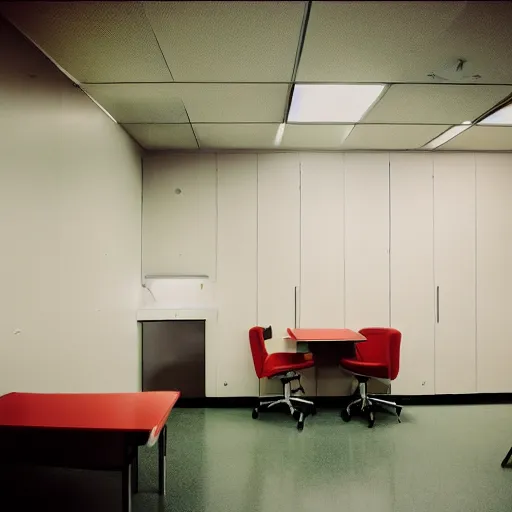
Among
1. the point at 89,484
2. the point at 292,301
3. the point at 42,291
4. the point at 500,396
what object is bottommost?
the point at 500,396

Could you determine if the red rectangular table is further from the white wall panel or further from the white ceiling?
the white wall panel

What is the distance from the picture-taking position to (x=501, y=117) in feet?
13.8

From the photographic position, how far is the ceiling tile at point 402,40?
2342mm

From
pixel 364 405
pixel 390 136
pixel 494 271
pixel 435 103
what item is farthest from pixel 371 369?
pixel 435 103

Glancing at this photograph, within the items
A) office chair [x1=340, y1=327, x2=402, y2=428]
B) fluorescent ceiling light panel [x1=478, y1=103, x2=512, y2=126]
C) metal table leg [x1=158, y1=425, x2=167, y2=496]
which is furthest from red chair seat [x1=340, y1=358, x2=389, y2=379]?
fluorescent ceiling light panel [x1=478, y1=103, x2=512, y2=126]

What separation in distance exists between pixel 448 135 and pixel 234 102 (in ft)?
8.83

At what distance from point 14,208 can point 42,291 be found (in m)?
0.60

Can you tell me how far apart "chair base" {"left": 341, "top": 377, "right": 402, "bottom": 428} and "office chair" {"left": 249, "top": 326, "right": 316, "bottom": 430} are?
16.5 inches

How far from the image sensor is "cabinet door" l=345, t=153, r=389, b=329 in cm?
529

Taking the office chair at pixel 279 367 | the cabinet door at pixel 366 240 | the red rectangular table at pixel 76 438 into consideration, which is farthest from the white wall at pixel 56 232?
the cabinet door at pixel 366 240

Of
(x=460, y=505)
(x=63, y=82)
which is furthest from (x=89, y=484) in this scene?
(x=63, y=82)

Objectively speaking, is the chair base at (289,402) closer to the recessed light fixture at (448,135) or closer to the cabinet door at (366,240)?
the cabinet door at (366,240)

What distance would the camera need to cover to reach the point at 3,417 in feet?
6.95

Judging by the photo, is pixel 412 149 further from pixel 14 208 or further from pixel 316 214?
pixel 14 208
